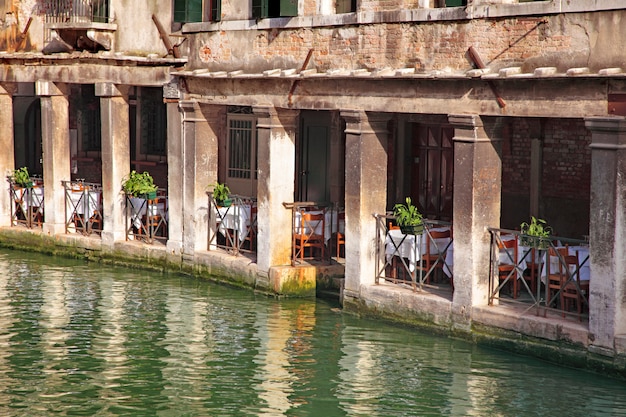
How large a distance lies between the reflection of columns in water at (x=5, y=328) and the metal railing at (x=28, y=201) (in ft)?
6.73

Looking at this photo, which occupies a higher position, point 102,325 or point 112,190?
point 112,190

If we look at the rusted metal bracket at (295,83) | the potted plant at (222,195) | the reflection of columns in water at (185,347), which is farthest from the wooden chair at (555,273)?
the potted plant at (222,195)

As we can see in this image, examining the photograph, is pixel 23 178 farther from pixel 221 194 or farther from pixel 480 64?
pixel 480 64

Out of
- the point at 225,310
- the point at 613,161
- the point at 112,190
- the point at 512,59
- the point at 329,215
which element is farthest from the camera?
the point at 112,190

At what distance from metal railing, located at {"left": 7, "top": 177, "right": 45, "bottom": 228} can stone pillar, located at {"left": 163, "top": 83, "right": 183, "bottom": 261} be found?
3831mm

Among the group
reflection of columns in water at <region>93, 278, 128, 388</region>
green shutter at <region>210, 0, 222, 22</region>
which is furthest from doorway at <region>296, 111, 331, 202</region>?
reflection of columns in water at <region>93, 278, 128, 388</region>

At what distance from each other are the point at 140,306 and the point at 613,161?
7657 millimetres

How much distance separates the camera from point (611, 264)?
45.9 ft

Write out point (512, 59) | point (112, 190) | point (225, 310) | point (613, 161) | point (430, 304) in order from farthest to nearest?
1. point (112, 190)
2. point (225, 310)
3. point (430, 304)
4. point (512, 59)
5. point (613, 161)

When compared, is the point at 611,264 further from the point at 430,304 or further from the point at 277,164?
the point at 277,164

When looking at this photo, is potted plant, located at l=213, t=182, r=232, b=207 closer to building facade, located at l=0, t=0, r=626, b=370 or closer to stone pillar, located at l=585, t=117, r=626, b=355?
building facade, located at l=0, t=0, r=626, b=370

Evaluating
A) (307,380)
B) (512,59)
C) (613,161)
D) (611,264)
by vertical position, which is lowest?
(307,380)

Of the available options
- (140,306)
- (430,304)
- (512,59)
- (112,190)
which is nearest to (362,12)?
(512,59)

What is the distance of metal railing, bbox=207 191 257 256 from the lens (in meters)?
20.3
